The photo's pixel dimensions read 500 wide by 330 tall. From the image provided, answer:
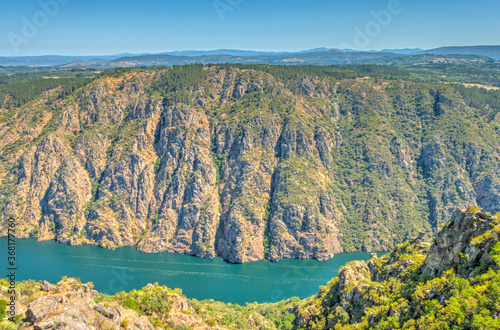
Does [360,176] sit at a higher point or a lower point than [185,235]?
higher

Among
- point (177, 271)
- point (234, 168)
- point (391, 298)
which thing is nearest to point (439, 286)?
point (391, 298)

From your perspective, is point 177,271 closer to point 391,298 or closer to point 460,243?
point 391,298

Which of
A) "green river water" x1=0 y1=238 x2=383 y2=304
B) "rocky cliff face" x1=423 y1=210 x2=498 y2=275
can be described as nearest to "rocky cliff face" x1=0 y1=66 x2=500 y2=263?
"green river water" x1=0 y1=238 x2=383 y2=304

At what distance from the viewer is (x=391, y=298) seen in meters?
44.5

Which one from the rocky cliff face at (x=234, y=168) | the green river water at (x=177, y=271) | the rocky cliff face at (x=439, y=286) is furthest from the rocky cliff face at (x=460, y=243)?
the rocky cliff face at (x=234, y=168)

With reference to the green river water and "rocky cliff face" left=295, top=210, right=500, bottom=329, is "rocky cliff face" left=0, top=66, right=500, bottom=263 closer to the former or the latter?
the green river water

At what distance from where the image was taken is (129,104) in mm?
185875

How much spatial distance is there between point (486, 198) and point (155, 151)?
154618mm

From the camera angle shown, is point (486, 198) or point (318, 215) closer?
point (318, 215)

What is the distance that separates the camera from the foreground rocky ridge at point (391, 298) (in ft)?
104

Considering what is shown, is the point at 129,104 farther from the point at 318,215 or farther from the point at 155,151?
the point at 318,215

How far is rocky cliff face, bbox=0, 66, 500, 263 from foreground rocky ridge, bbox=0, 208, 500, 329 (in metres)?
81.8

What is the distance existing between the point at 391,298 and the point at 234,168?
12001cm

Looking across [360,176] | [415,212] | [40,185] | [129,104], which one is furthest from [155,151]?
[415,212]
